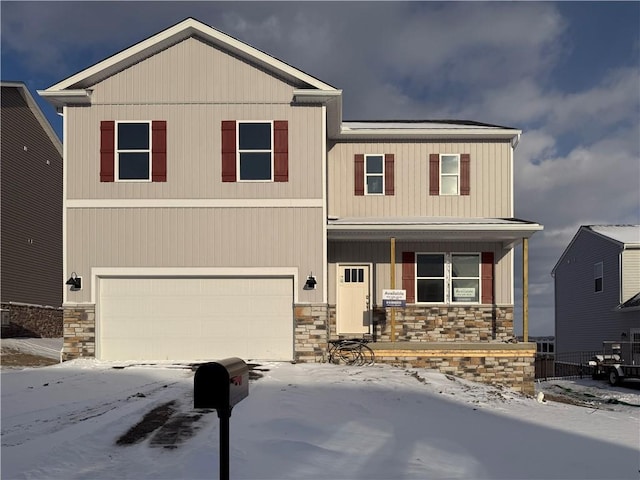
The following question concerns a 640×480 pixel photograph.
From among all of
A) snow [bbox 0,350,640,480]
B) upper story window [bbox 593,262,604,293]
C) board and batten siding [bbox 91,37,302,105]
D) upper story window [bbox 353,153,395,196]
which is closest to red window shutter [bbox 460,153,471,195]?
upper story window [bbox 353,153,395,196]

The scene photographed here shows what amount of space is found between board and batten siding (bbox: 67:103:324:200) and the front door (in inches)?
130

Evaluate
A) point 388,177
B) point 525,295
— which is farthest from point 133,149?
point 525,295

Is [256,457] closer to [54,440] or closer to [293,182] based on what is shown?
[54,440]

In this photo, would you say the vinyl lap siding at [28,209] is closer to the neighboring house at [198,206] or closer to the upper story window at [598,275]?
the neighboring house at [198,206]

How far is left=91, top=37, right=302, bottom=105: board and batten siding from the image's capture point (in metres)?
15.3

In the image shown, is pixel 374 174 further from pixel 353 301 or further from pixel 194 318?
pixel 194 318

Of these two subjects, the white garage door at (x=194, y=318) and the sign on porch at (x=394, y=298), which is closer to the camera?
the white garage door at (x=194, y=318)

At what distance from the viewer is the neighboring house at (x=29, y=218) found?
22.0m

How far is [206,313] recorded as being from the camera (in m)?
15.2

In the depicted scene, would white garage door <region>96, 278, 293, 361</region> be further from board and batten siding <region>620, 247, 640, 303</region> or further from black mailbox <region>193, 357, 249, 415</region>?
board and batten siding <region>620, 247, 640, 303</region>

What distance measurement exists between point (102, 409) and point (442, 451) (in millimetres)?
5018

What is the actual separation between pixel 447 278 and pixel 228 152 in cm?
705

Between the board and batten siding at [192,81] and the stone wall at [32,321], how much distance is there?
34.0 feet

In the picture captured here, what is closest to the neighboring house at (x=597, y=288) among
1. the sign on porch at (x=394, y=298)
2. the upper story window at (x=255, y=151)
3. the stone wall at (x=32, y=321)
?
the sign on porch at (x=394, y=298)
